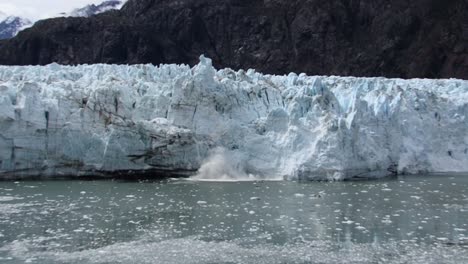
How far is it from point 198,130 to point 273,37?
121 ft

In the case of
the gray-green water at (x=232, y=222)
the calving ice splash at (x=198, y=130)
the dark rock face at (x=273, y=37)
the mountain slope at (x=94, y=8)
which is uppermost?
the mountain slope at (x=94, y=8)

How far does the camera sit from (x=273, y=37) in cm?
5106

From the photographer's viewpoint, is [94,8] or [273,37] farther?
[94,8]

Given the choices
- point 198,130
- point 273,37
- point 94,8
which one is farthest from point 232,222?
point 94,8

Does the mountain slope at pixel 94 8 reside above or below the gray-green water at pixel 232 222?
above

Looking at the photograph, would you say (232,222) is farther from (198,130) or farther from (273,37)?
(273,37)

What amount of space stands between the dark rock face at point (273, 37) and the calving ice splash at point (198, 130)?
3026 centimetres

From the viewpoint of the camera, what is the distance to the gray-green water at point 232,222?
773 centimetres

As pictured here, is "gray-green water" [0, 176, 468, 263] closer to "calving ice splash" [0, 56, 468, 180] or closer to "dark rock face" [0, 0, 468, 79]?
"calving ice splash" [0, 56, 468, 180]

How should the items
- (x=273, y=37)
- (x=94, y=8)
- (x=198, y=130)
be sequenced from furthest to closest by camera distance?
(x=94, y=8) → (x=273, y=37) → (x=198, y=130)

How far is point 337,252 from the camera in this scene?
25.8ft

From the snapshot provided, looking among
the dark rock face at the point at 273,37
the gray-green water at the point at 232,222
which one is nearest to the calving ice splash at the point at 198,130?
the gray-green water at the point at 232,222

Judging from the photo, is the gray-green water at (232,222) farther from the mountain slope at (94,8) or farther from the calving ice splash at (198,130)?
the mountain slope at (94,8)

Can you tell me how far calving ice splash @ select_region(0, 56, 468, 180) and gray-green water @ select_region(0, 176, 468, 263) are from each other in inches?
33.8
